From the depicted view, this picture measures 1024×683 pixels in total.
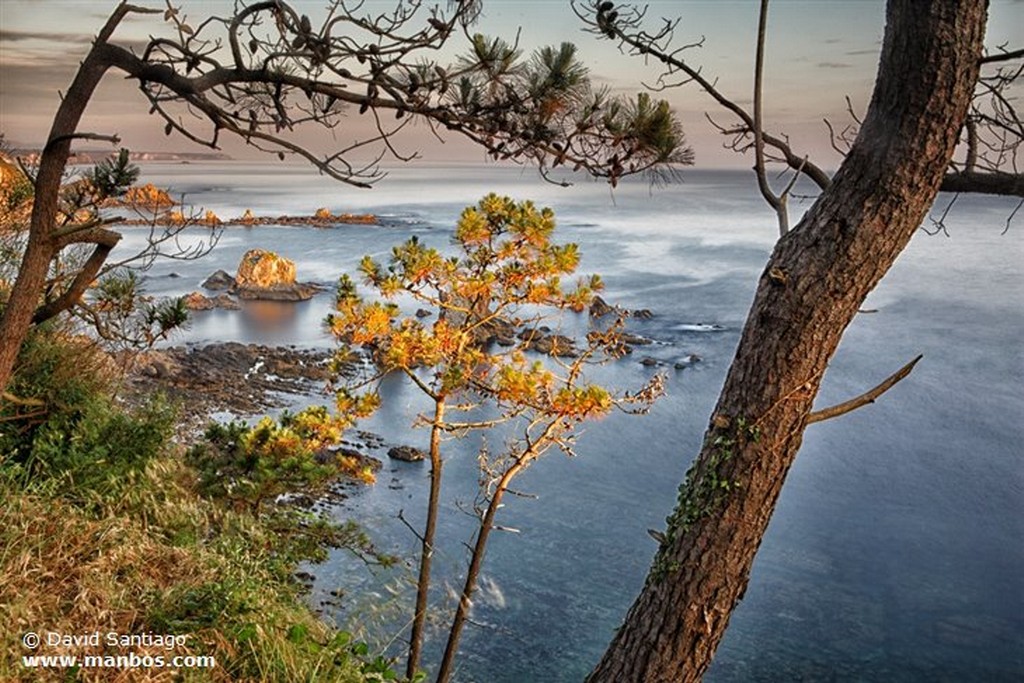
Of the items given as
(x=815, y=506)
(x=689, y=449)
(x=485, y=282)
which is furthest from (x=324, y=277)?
(x=485, y=282)

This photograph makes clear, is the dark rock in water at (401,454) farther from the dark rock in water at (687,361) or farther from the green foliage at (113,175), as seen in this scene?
the green foliage at (113,175)

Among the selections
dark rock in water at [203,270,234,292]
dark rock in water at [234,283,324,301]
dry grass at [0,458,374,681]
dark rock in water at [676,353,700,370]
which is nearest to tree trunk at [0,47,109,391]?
dry grass at [0,458,374,681]

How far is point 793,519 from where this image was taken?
1134 centimetres

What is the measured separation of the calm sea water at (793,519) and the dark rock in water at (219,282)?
3.46ft

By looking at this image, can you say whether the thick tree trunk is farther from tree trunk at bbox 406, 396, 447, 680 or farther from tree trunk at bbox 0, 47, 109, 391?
tree trunk at bbox 406, 396, 447, 680

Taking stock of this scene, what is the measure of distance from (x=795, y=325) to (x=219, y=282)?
68.8 ft

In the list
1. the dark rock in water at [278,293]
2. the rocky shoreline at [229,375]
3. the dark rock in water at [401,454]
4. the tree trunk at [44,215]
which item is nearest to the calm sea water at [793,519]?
the dark rock in water at [401,454]

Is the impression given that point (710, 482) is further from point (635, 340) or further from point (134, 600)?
point (635, 340)

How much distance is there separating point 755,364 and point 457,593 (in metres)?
6.57

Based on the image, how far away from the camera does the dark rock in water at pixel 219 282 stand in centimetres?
2164

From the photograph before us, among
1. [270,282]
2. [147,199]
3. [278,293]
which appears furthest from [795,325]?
[270,282]

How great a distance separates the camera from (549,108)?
9.84 ft

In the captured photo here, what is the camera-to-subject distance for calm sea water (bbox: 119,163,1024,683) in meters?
8.38

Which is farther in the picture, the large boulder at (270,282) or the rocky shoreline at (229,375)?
the large boulder at (270,282)
